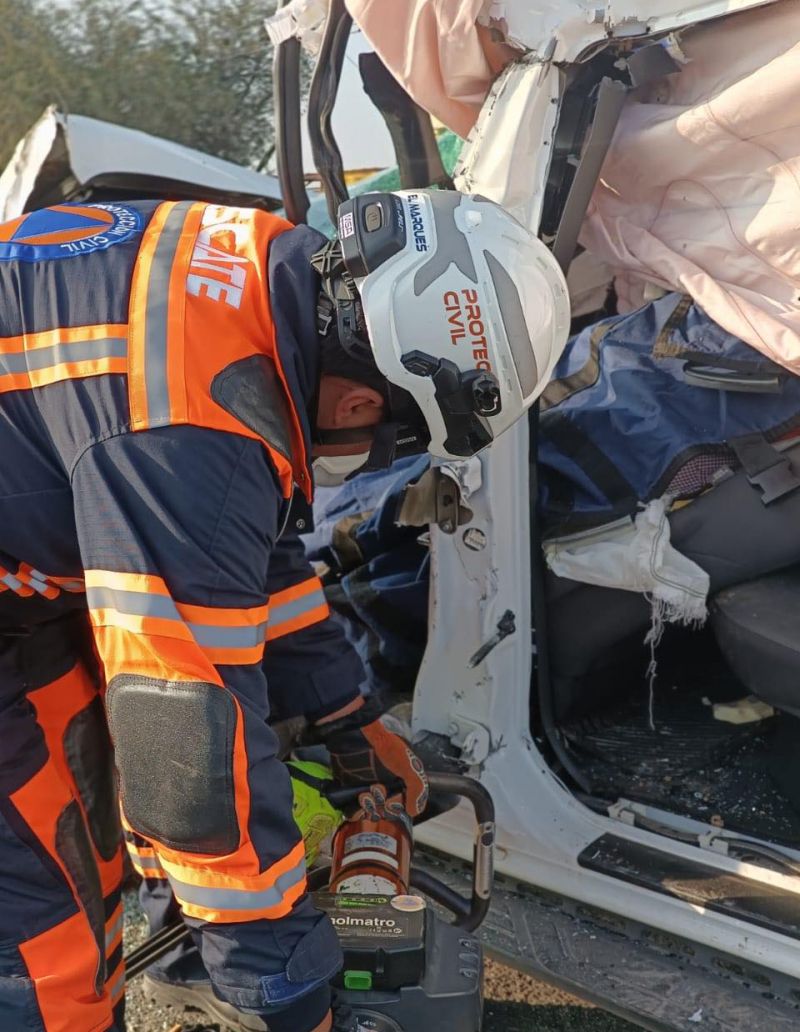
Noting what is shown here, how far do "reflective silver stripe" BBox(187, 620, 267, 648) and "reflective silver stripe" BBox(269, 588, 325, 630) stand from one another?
563 mm

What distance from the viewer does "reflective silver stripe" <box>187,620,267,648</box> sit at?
Answer: 57.3 inches

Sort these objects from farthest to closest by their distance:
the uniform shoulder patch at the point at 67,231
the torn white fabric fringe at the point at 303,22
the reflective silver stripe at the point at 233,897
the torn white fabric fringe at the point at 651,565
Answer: the torn white fabric fringe at the point at 303,22
the torn white fabric fringe at the point at 651,565
the uniform shoulder patch at the point at 67,231
the reflective silver stripe at the point at 233,897

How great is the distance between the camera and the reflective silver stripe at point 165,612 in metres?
1.42

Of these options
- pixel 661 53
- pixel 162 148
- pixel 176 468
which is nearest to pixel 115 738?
pixel 176 468

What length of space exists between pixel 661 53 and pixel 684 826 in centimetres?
161

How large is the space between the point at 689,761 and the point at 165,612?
160 centimetres

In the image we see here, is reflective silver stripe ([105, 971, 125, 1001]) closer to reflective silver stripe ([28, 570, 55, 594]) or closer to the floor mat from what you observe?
reflective silver stripe ([28, 570, 55, 594])

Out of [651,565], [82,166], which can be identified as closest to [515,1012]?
[651,565]

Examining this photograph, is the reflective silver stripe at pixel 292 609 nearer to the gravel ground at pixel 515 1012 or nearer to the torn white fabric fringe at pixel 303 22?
the gravel ground at pixel 515 1012

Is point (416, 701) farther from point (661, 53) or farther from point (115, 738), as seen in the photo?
point (661, 53)

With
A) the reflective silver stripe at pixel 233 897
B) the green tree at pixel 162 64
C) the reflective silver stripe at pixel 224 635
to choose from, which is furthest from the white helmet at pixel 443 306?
the green tree at pixel 162 64

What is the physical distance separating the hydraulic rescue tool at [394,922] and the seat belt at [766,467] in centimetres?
86

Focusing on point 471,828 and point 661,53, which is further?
point 471,828

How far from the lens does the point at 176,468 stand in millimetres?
1447
